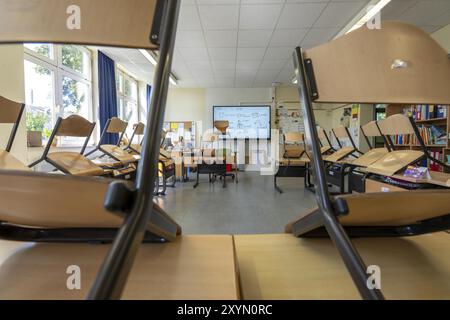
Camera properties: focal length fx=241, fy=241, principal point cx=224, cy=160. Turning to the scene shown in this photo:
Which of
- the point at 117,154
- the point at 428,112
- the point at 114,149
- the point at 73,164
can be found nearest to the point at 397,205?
the point at 73,164

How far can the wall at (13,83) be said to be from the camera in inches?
107

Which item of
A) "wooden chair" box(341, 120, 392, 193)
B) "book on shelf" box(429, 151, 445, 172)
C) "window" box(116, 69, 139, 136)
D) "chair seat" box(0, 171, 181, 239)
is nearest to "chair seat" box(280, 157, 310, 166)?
"wooden chair" box(341, 120, 392, 193)

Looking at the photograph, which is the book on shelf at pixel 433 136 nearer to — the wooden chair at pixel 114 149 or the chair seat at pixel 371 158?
the chair seat at pixel 371 158

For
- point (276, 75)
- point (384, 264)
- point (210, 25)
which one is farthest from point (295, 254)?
point (276, 75)

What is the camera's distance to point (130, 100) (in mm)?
7418

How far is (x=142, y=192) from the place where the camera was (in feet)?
1.25

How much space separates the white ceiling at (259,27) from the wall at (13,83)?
2.19m

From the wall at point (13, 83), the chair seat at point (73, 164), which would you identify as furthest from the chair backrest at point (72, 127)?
the wall at point (13, 83)

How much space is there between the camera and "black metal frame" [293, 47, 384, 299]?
0.36m

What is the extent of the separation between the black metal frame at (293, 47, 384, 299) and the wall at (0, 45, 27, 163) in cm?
335

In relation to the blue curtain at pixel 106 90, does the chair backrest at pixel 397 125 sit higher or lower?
lower

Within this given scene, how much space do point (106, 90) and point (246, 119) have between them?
4383 mm

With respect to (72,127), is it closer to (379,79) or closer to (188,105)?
(379,79)

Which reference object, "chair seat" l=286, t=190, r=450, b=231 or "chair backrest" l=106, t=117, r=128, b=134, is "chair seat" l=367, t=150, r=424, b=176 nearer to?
"chair seat" l=286, t=190, r=450, b=231
